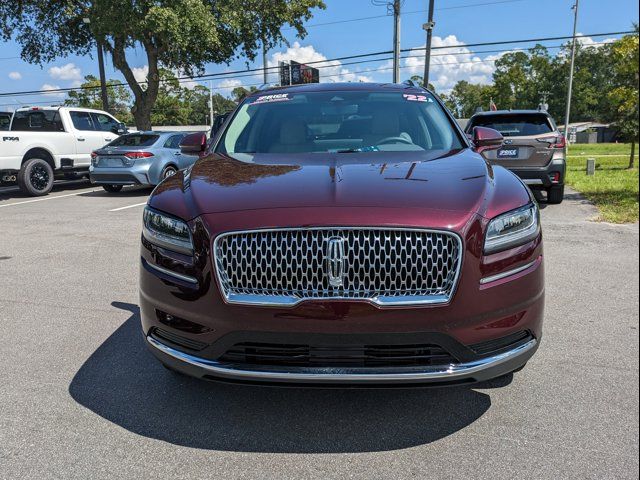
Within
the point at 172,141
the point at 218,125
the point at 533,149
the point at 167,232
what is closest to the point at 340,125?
the point at 167,232

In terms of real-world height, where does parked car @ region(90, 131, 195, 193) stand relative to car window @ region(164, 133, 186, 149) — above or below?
below

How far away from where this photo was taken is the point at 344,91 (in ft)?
14.3

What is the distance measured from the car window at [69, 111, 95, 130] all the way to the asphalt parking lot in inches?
449

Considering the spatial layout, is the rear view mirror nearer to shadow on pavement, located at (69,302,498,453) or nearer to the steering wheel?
the steering wheel

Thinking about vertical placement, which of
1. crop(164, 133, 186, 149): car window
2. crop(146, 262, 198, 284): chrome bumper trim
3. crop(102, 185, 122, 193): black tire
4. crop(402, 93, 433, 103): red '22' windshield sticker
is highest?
crop(402, 93, 433, 103): red '22' windshield sticker

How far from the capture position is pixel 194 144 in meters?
4.23

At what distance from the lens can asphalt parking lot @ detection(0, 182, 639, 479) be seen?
7.94 feet

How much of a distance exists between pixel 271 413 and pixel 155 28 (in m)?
17.3

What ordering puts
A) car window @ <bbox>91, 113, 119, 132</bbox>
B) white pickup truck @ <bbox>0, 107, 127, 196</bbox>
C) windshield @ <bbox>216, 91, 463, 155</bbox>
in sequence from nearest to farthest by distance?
windshield @ <bbox>216, 91, 463, 155</bbox>
white pickup truck @ <bbox>0, 107, 127, 196</bbox>
car window @ <bbox>91, 113, 119, 132</bbox>

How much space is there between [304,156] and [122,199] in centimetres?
1006

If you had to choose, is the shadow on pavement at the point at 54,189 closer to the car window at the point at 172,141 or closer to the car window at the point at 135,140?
the car window at the point at 135,140

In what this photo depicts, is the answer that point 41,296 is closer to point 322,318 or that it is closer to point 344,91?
point 344,91

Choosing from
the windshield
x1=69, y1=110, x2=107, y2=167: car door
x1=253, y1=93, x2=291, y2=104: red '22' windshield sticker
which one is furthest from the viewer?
x1=69, y1=110, x2=107, y2=167: car door

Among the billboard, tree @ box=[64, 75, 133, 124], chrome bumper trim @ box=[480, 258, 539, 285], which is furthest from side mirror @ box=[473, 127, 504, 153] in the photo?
tree @ box=[64, 75, 133, 124]
